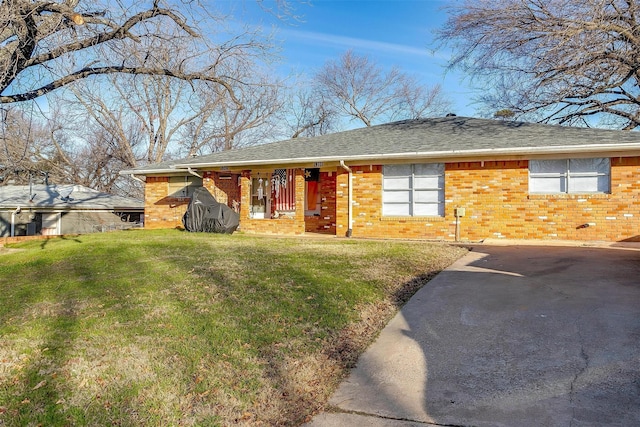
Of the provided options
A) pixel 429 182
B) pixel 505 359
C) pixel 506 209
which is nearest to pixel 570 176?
pixel 506 209

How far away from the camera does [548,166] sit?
39.6 feet

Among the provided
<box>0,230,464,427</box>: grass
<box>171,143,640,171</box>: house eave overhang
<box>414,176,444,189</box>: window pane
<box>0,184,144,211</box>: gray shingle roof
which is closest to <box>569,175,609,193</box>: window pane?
<box>171,143,640,171</box>: house eave overhang

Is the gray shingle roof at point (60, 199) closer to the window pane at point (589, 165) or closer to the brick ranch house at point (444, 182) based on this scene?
the brick ranch house at point (444, 182)

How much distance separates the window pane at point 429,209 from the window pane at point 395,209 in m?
0.29

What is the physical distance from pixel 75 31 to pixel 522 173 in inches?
416

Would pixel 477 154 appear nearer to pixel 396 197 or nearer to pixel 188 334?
pixel 396 197

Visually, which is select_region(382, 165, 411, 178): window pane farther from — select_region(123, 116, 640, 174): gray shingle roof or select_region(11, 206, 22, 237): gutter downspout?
select_region(11, 206, 22, 237): gutter downspout

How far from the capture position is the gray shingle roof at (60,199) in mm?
22688

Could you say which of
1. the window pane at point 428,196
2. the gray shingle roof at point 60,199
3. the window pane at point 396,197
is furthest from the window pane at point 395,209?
the gray shingle roof at point 60,199

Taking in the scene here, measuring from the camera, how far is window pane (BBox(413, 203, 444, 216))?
1304 cm

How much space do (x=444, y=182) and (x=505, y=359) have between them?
30.7 ft

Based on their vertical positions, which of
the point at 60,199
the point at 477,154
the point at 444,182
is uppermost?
the point at 477,154

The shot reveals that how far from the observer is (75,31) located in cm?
708

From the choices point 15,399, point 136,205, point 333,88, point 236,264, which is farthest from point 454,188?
point 333,88
